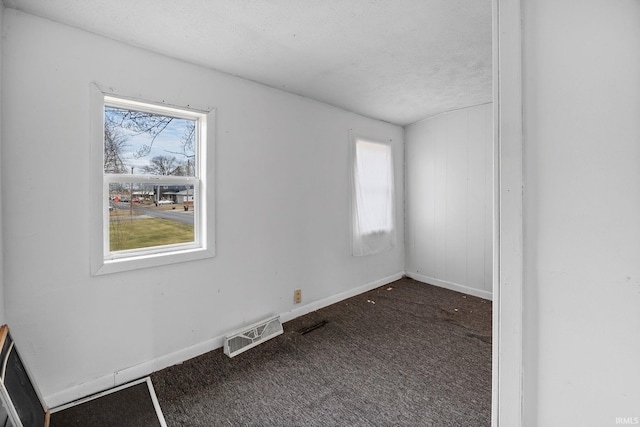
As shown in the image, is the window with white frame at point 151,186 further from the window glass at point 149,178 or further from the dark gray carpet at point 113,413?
the dark gray carpet at point 113,413

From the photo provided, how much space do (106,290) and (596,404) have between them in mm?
2449

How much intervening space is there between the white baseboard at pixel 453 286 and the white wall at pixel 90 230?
1.72m

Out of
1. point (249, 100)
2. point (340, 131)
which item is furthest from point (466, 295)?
point (249, 100)

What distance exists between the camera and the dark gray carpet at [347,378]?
171cm

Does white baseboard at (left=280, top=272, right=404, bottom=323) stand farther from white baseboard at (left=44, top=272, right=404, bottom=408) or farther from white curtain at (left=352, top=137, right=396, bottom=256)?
white curtain at (left=352, top=137, right=396, bottom=256)

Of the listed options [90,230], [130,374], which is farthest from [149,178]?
[130,374]

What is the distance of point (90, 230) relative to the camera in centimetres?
186

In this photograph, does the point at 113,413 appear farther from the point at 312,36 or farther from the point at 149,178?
the point at 312,36

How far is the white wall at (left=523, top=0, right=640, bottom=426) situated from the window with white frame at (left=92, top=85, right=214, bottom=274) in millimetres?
2177

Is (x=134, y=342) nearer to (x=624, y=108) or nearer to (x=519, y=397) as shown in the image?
(x=519, y=397)

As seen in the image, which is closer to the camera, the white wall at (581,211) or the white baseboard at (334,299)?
the white wall at (581,211)

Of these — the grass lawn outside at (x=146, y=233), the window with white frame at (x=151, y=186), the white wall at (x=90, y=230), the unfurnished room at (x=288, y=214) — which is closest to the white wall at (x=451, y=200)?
the unfurnished room at (x=288, y=214)

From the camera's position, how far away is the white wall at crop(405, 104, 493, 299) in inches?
141

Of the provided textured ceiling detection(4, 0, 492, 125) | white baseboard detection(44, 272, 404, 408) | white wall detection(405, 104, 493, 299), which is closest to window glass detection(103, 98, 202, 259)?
textured ceiling detection(4, 0, 492, 125)
